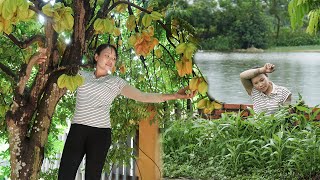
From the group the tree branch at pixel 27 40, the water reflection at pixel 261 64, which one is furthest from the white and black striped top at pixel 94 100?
the water reflection at pixel 261 64

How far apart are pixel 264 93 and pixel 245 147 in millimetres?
389

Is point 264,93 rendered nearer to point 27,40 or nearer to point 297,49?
point 297,49

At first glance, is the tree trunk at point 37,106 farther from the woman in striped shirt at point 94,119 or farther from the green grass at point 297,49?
the green grass at point 297,49

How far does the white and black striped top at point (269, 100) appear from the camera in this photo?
291 cm

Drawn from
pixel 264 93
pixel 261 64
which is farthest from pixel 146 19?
pixel 261 64

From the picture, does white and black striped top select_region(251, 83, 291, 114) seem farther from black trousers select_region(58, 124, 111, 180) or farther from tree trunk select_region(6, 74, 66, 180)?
tree trunk select_region(6, 74, 66, 180)

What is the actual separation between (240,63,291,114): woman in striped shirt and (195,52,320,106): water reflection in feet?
1.72

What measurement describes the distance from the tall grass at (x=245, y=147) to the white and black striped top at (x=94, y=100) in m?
1.27

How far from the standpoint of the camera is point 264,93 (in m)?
2.93

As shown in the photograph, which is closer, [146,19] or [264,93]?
[146,19]

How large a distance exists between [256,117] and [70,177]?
1.57 meters

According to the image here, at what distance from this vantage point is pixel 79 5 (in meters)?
1.01

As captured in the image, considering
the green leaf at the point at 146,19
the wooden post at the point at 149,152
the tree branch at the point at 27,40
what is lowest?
the wooden post at the point at 149,152

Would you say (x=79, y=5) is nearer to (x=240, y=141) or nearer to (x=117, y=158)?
(x=117, y=158)
